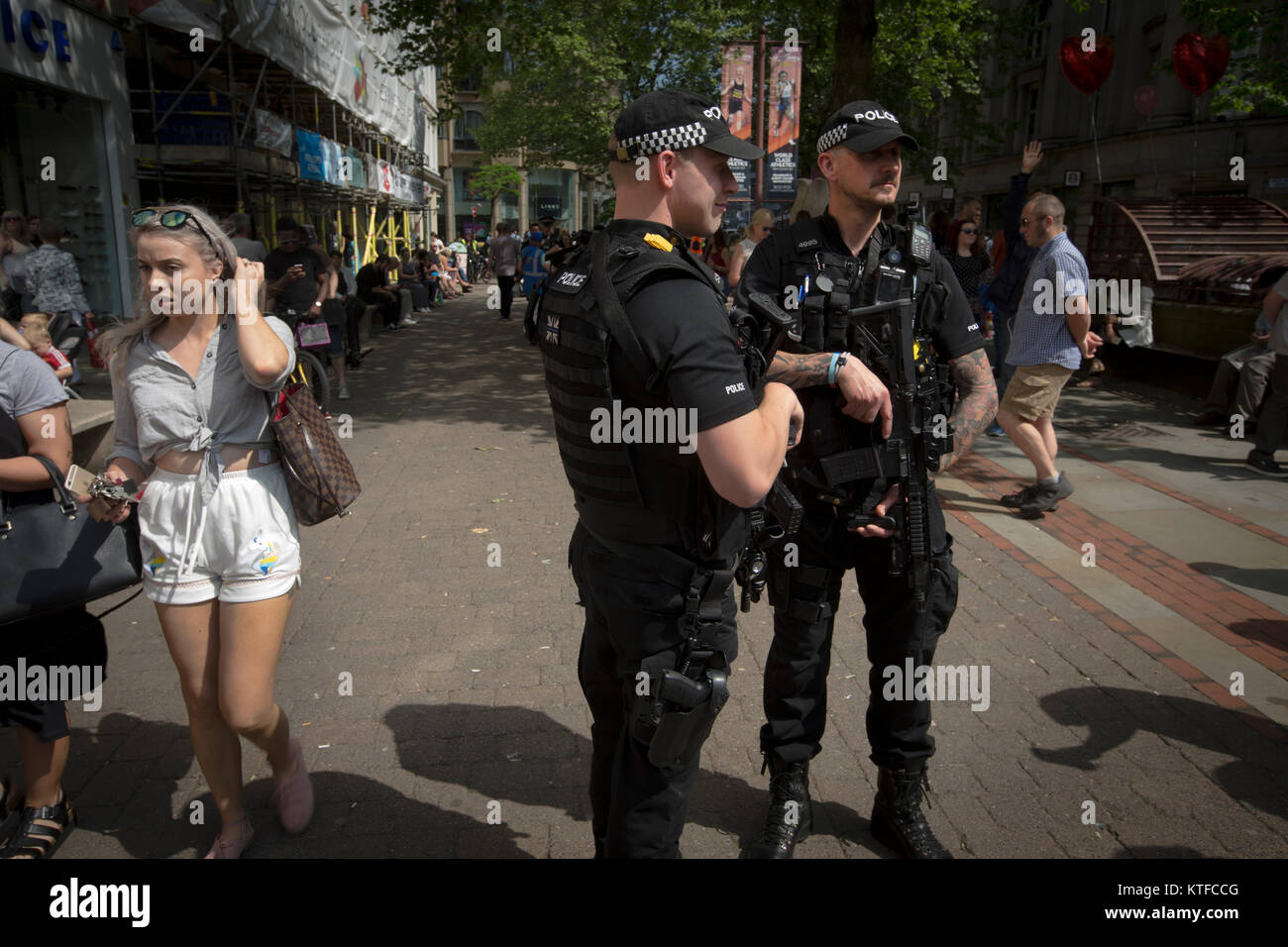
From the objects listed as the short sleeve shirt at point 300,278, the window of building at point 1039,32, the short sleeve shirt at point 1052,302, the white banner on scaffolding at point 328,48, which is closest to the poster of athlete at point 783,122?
the white banner on scaffolding at point 328,48

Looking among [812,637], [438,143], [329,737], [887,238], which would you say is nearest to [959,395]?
[887,238]

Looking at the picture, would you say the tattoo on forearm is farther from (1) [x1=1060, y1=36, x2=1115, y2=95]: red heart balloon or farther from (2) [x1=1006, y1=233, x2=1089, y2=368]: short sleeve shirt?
(1) [x1=1060, y1=36, x2=1115, y2=95]: red heart balloon

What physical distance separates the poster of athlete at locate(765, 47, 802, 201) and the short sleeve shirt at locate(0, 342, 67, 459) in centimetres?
1367

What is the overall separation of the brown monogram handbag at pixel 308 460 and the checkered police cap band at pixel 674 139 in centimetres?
139

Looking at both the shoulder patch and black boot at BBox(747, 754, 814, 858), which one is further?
black boot at BBox(747, 754, 814, 858)

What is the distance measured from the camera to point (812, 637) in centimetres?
291

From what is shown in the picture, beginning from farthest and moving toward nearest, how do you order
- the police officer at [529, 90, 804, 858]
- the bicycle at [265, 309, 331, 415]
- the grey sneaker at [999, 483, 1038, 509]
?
the bicycle at [265, 309, 331, 415] < the grey sneaker at [999, 483, 1038, 509] < the police officer at [529, 90, 804, 858]

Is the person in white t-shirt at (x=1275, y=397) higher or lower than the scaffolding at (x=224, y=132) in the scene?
lower

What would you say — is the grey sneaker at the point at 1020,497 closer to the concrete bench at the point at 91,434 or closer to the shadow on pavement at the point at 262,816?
the shadow on pavement at the point at 262,816

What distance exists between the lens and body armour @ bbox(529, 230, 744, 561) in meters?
1.92

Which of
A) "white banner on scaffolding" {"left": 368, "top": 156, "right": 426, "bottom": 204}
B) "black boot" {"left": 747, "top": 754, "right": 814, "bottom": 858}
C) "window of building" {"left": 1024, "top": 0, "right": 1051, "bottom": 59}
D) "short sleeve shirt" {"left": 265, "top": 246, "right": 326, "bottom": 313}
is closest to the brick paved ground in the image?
"black boot" {"left": 747, "top": 754, "right": 814, "bottom": 858}

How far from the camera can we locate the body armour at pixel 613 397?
1.92 meters

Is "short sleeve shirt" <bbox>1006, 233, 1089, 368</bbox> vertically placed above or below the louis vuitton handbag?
above
